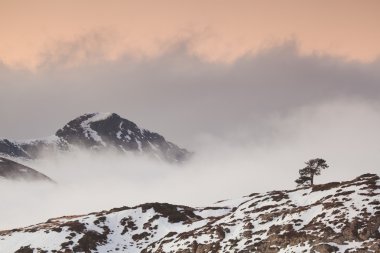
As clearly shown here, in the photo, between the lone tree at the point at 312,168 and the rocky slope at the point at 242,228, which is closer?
the rocky slope at the point at 242,228

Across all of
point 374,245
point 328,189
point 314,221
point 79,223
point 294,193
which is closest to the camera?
point 374,245

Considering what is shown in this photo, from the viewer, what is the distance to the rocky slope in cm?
5372

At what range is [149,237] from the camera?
8038 centimetres

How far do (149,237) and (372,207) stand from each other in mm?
37322

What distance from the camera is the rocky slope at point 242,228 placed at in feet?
176

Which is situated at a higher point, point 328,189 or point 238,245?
point 328,189

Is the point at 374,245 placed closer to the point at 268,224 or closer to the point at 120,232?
the point at 268,224

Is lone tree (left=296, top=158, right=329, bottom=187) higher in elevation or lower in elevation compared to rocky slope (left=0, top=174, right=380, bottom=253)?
higher

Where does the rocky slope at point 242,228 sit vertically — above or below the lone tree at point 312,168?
below

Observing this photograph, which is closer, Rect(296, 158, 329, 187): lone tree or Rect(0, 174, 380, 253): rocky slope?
Rect(0, 174, 380, 253): rocky slope

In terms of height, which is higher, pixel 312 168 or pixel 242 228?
pixel 312 168

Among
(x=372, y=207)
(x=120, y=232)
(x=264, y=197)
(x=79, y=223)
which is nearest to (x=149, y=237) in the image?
(x=120, y=232)

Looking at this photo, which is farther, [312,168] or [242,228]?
[312,168]

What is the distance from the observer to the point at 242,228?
65250 mm
